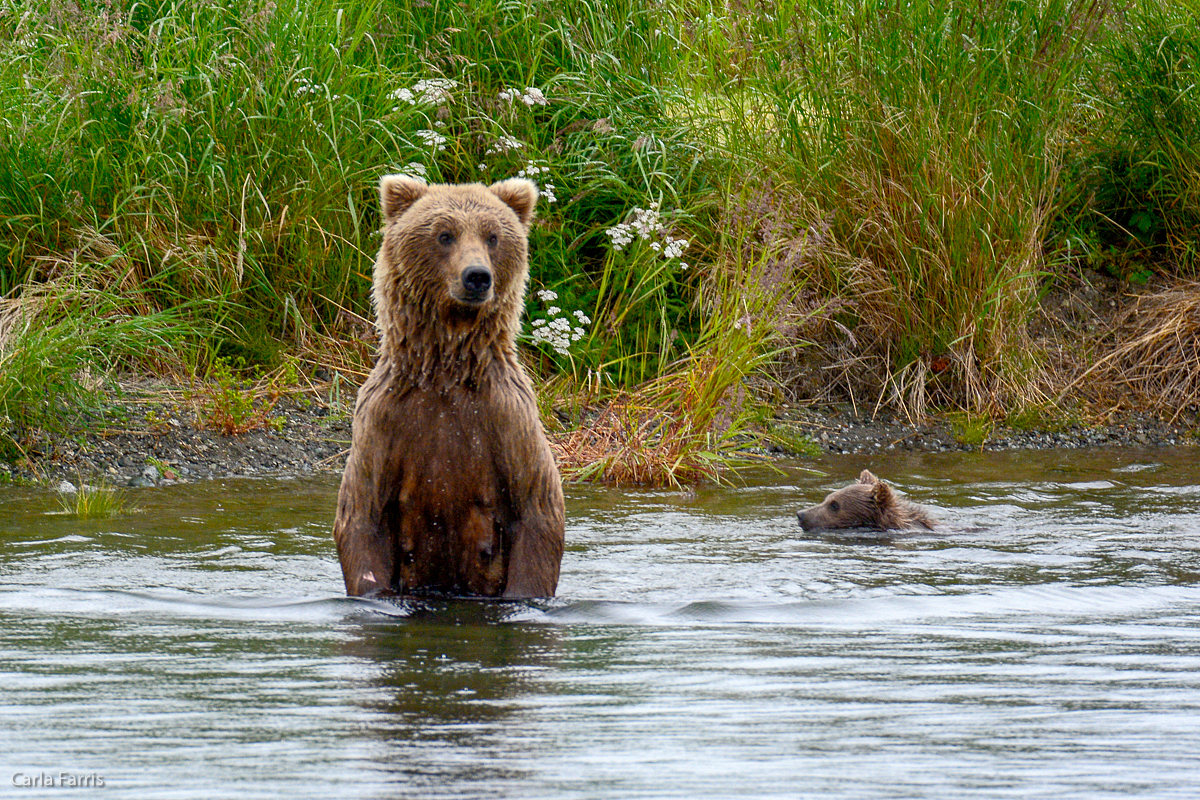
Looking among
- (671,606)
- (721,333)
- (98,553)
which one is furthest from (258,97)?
(671,606)

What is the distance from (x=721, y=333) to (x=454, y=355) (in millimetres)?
3987

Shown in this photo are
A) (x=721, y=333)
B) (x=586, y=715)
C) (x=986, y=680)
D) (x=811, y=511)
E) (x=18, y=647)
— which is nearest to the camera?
(x=586, y=715)

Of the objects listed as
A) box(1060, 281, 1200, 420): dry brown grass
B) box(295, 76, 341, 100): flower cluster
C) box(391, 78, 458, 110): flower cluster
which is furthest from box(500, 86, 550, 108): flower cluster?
box(1060, 281, 1200, 420): dry brown grass

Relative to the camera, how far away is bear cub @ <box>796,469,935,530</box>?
7400mm

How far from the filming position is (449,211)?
521 centimetres

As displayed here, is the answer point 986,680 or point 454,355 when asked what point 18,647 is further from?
point 986,680

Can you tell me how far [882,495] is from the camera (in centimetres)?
749

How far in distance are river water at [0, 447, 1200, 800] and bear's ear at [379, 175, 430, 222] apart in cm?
149

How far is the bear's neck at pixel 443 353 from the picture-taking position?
202 inches

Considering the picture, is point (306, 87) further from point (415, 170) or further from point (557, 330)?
point (557, 330)

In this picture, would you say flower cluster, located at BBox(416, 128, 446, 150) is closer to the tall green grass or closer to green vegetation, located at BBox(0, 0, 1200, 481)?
green vegetation, located at BBox(0, 0, 1200, 481)

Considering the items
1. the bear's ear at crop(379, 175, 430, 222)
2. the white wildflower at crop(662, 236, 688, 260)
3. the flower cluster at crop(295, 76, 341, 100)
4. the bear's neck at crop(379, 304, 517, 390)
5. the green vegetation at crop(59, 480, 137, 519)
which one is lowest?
the green vegetation at crop(59, 480, 137, 519)

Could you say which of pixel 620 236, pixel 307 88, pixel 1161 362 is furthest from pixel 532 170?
pixel 1161 362

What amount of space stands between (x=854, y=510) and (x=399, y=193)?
324cm
